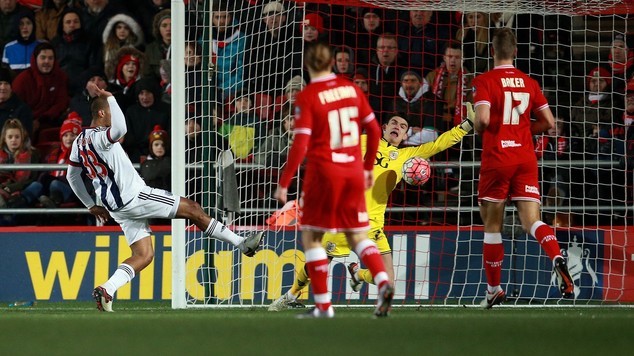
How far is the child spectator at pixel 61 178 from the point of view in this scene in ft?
→ 41.5

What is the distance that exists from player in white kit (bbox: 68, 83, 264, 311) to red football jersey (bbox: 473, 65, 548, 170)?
7.44 ft

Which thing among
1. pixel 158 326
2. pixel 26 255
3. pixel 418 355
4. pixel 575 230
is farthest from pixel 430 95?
pixel 418 355

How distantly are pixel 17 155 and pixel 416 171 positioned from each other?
17.7 ft

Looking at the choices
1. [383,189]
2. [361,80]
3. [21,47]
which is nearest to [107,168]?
[383,189]

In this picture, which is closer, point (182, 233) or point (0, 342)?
point (0, 342)

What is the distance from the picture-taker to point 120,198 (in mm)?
9531

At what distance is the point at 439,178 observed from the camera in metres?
12.1

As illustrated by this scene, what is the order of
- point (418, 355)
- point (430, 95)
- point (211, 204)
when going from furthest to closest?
point (430, 95) < point (211, 204) < point (418, 355)

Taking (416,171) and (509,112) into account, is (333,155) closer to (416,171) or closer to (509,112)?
(509,112)

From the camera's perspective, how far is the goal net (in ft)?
36.2

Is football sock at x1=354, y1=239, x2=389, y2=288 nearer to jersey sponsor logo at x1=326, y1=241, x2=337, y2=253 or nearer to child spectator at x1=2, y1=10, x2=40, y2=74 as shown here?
jersey sponsor logo at x1=326, y1=241, x2=337, y2=253

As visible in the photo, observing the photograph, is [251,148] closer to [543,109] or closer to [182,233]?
[182,233]

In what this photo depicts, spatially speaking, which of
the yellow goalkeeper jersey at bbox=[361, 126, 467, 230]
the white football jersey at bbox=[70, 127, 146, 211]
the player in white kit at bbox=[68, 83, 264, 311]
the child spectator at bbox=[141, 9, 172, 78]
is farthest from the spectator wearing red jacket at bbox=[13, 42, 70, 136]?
the yellow goalkeeper jersey at bbox=[361, 126, 467, 230]

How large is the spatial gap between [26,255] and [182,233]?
2.86 meters
